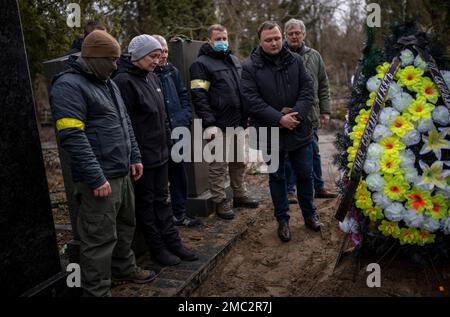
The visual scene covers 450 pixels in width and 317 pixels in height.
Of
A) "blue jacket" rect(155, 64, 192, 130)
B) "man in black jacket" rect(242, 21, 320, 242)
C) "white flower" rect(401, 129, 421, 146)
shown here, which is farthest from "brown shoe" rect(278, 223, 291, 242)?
"white flower" rect(401, 129, 421, 146)

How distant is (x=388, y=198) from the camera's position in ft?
10.1

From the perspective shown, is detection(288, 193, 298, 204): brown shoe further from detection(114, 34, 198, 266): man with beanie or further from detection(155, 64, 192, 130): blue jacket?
detection(114, 34, 198, 266): man with beanie

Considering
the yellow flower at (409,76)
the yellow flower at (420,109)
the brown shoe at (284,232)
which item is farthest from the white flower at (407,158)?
the brown shoe at (284,232)

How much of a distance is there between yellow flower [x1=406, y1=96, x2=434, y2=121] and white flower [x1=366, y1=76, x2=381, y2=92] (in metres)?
0.29

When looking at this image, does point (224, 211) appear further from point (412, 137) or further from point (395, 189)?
point (412, 137)

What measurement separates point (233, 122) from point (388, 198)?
2140 millimetres

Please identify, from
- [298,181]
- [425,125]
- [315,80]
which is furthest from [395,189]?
[315,80]

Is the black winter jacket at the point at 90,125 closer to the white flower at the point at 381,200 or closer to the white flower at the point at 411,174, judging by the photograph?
the white flower at the point at 381,200

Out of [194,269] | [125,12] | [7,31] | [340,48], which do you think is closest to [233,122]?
[194,269]

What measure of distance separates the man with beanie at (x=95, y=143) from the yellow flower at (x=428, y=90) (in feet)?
6.97

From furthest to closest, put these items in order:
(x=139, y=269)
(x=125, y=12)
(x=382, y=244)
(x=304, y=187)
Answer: (x=125, y=12) < (x=304, y=187) < (x=139, y=269) < (x=382, y=244)

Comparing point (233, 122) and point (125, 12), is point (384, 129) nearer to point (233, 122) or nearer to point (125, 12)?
point (233, 122)

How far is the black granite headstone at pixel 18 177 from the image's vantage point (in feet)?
8.96

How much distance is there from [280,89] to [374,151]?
51.4 inches
